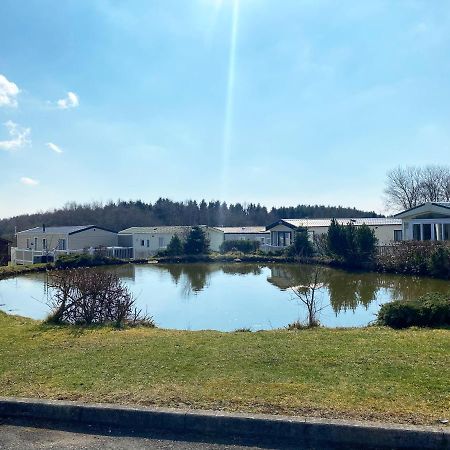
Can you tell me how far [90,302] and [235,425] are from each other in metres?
6.35

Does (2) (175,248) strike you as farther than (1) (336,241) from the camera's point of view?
Yes

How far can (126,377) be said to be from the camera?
4.74m

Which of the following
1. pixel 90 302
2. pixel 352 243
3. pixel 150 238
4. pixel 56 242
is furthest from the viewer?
pixel 150 238

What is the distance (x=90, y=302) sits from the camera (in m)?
9.29

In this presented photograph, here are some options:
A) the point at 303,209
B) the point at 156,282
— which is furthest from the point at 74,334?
the point at 303,209

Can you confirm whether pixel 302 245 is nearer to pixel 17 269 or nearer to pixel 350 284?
pixel 350 284

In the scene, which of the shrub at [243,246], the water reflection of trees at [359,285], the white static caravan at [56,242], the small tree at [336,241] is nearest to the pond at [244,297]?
the water reflection of trees at [359,285]

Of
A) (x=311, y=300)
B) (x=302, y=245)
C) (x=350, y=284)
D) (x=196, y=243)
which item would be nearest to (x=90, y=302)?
(x=311, y=300)

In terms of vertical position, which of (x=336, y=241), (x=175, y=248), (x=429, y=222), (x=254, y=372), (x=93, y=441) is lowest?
(x=93, y=441)

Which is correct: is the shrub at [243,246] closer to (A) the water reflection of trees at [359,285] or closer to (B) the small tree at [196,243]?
(B) the small tree at [196,243]

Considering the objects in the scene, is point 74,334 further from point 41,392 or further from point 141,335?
point 41,392

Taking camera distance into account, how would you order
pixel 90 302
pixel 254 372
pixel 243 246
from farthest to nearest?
pixel 243 246, pixel 90 302, pixel 254 372

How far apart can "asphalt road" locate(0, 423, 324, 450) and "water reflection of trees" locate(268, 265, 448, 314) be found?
29.8 feet

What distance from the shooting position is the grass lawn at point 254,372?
3904mm
